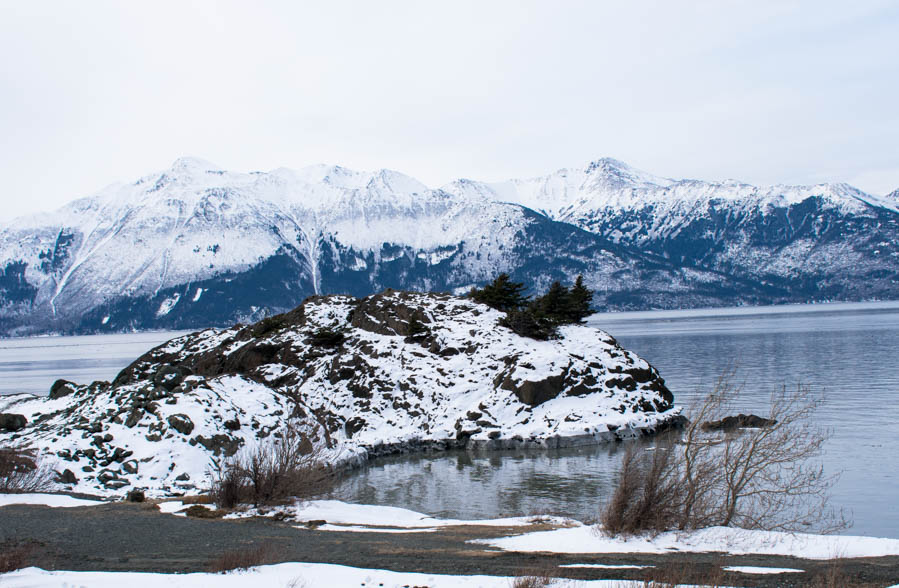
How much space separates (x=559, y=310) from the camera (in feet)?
158

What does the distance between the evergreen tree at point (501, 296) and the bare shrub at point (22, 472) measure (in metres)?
32.1

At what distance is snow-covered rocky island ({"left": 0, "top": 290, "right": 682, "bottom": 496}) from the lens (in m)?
26.8

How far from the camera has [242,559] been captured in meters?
11.9

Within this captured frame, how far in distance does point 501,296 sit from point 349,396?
1615cm

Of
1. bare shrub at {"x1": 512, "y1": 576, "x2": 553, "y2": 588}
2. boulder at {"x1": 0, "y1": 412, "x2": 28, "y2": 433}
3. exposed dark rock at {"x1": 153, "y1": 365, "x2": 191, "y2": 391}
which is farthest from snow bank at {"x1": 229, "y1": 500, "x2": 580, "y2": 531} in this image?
boulder at {"x1": 0, "y1": 412, "x2": 28, "y2": 433}

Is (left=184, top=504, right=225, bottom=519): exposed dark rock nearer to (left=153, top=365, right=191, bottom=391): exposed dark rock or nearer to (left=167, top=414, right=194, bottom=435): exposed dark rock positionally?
(left=167, top=414, right=194, bottom=435): exposed dark rock

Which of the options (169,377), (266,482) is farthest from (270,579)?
(169,377)

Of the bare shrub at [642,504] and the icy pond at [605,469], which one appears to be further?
the icy pond at [605,469]

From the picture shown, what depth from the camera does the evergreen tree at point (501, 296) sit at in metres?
50.9

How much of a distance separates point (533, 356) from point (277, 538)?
26.7 m

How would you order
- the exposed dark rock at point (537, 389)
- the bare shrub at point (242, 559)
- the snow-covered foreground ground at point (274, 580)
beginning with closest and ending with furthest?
the snow-covered foreground ground at point (274, 580) → the bare shrub at point (242, 559) → the exposed dark rock at point (537, 389)

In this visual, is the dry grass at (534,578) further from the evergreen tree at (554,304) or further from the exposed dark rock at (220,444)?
the evergreen tree at (554,304)

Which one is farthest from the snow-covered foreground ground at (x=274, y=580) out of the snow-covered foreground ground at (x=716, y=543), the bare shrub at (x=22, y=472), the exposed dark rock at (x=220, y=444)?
the exposed dark rock at (x=220, y=444)

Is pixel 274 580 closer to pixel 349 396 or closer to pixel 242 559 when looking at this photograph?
pixel 242 559
